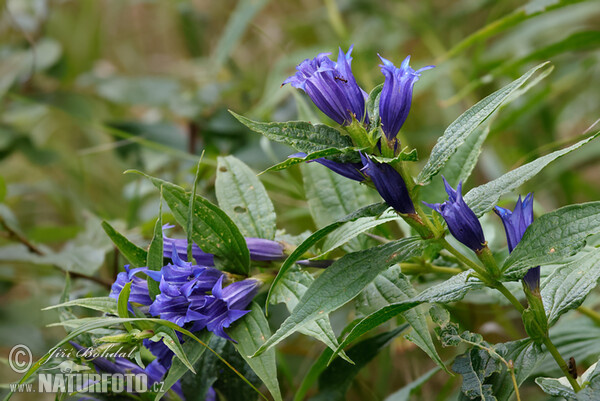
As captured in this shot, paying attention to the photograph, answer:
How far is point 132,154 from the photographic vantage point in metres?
1.18

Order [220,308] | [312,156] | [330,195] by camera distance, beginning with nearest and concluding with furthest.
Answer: [312,156] < [220,308] < [330,195]

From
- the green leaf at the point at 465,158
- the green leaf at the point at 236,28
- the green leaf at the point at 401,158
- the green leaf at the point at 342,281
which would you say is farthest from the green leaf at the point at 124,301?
the green leaf at the point at 236,28

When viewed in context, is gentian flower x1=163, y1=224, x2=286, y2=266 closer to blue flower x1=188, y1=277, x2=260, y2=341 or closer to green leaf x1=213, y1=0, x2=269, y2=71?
blue flower x1=188, y1=277, x2=260, y2=341

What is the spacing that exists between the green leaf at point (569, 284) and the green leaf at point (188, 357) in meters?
0.30

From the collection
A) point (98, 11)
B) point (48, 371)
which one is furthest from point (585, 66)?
point (98, 11)

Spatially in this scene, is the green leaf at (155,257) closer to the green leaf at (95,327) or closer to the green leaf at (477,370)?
the green leaf at (95,327)

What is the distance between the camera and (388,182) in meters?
0.45

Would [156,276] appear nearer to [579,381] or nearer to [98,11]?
[579,381]

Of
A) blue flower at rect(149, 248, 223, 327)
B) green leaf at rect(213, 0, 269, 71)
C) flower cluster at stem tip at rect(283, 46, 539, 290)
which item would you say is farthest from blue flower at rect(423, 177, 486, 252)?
green leaf at rect(213, 0, 269, 71)

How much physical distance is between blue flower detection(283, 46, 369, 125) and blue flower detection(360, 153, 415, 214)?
0.13ft

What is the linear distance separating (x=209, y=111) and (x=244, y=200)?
654mm

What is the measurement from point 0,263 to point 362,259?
877 millimetres

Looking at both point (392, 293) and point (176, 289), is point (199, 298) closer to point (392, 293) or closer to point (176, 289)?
point (176, 289)

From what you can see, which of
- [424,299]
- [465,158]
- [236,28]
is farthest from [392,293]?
[236,28]
